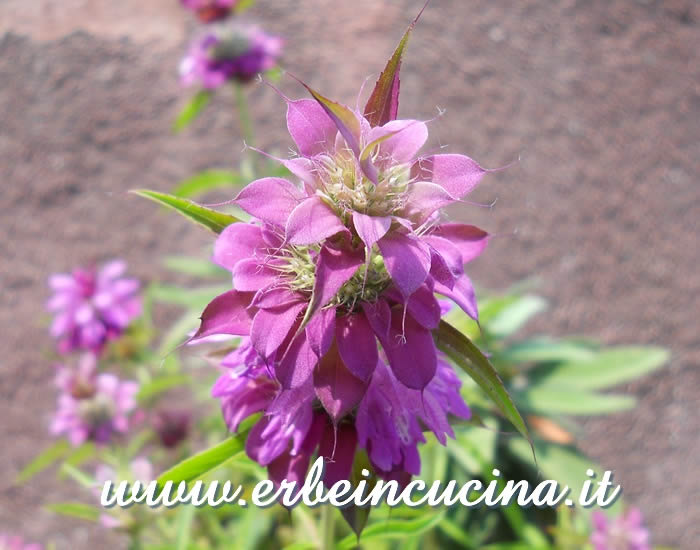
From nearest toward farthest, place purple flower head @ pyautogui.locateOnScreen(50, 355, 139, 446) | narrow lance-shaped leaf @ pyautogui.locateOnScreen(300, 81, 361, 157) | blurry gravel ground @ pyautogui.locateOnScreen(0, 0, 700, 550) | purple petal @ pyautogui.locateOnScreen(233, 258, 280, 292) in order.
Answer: narrow lance-shaped leaf @ pyautogui.locateOnScreen(300, 81, 361, 157)
purple petal @ pyautogui.locateOnScreen(233, 258, 280, 292)
purple flower head @ pyautogui.locateOnScreen(50, 355, 139, 446)
blurry gravel ground @ pyautogui.locateOnScreen(0, 0, 700, 550)

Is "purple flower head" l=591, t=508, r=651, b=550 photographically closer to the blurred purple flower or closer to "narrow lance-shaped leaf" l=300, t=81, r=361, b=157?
the blurred purple flower

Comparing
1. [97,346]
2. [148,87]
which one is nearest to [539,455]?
[97,346]

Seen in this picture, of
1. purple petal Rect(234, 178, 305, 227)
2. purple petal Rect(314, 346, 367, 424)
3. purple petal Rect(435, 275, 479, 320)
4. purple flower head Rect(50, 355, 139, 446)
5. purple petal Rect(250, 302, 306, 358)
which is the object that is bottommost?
purple flower head Rect(50, 355, 139, 446)

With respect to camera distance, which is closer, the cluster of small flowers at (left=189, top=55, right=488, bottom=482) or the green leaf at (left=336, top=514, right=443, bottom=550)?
the cluster of small flowers at (left=189, top=55, right=488, bottom=482)

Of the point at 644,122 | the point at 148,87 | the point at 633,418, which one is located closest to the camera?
the point at 633,418

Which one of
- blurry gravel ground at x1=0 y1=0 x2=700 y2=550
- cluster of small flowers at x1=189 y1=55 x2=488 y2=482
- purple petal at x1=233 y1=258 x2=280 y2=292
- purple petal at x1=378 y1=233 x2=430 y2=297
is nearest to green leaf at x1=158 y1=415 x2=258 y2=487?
cluster of small flowers at x1=189 y1=55 x2=488 y2=482

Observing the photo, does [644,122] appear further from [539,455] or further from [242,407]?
[242,407]

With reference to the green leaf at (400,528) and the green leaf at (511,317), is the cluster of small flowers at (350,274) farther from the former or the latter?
the green leaf at (511,317)
